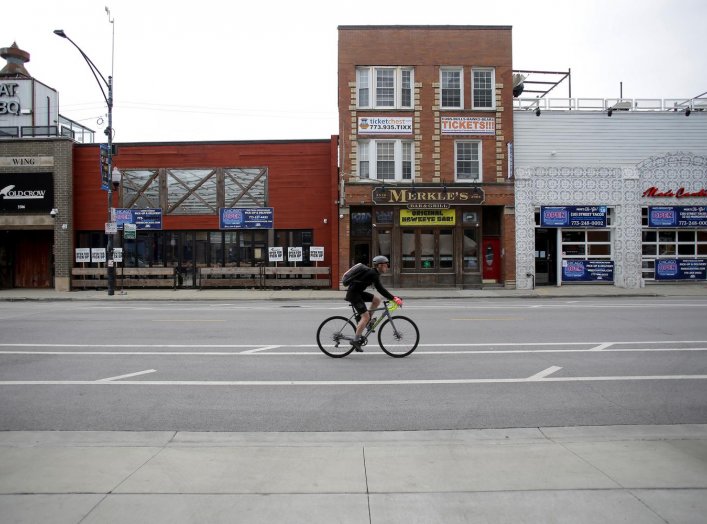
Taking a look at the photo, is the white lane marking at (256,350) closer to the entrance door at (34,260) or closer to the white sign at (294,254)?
the white sign at (294,254)

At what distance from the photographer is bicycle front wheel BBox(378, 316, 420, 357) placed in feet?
30.7

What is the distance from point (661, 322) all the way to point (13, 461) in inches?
537

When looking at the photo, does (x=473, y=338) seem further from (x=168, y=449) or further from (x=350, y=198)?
(x=350, y=198)

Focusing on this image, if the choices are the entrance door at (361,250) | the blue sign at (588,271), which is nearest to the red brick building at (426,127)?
the entrance door at (361,250)

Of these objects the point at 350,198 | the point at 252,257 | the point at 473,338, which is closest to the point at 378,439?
the point at 473,338

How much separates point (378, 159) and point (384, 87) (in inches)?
134

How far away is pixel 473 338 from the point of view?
11.1 metres

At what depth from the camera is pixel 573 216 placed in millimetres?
25047

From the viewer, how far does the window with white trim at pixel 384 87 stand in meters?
25.1

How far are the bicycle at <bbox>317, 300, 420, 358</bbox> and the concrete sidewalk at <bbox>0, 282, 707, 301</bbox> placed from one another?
1235 cm

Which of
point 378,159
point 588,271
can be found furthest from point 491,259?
point 378,159

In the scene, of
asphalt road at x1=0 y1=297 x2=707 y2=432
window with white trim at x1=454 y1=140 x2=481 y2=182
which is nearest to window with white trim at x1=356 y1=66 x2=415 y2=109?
window with white trim at x1=454 y1=140 x2=481 y2=182

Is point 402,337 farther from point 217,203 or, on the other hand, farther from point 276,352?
point 217,203

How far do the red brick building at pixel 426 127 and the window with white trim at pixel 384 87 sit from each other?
0.05 metres
